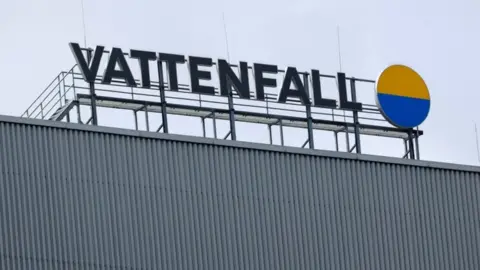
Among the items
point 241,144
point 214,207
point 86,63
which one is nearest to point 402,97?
point 241,144

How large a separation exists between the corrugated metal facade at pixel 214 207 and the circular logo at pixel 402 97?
8.74 feet

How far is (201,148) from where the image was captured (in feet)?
263

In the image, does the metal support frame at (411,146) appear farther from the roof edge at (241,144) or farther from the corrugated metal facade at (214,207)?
the corrugated metal facade at (214,207)

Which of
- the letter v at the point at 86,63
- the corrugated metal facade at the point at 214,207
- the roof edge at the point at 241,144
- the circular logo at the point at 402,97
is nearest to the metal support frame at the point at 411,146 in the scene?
the circular logo at the point at 402,97

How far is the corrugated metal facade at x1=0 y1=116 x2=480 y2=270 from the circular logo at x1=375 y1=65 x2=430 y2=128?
2.66 metres

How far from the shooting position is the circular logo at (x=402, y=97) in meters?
86.2

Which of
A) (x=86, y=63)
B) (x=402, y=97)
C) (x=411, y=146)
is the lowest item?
(x=411, y=146)

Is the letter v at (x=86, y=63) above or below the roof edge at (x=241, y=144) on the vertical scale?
above

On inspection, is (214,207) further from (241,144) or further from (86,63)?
(86,63)

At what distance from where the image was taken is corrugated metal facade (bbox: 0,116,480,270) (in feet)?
250

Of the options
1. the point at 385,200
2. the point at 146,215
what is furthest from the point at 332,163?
the point at 146,215

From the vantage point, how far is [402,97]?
8675cm

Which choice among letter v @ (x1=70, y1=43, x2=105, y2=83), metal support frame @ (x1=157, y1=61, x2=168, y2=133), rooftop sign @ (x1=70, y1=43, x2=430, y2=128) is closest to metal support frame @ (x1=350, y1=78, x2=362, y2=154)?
rooftop sign @ (x1=70, y1=43, x2=430, y2=128)

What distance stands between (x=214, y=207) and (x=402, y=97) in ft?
37.0
